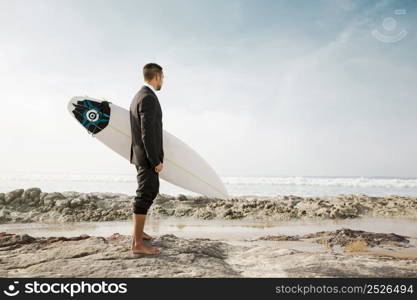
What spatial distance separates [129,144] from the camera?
5559 mm

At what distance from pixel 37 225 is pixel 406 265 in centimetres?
672

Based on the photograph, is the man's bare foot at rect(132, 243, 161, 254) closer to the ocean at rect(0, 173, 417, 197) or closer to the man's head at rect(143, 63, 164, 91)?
the man's head at rect(143, 63, 164, 91)

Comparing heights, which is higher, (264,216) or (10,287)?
(264,216)

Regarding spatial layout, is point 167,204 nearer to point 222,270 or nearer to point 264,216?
point 264,216

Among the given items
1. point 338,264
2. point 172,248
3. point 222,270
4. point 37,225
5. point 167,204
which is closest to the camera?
point 222,270

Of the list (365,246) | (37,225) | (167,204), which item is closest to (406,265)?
(365,246)

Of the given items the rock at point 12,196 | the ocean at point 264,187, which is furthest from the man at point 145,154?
the ocean at point 264,187

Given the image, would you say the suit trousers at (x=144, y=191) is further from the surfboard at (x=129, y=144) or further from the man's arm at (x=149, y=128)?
the surfboard at (x=129, y=144)

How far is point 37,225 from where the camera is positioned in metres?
7.33

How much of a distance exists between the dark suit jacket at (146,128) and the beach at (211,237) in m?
0.97

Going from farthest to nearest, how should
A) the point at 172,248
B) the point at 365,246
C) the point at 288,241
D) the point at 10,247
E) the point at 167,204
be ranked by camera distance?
the point at 167,204 < the point at 288,241 < the point at 365,246 < the point at 10,247 < the point at 172,248

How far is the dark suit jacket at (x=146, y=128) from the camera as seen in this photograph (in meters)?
3.44

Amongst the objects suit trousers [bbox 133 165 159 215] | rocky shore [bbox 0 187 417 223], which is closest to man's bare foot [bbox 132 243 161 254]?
suit trousers [bbox 133 165 159 215]

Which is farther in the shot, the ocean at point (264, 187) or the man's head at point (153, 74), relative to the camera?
the ocean at point (264, 187)
